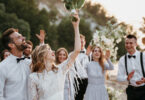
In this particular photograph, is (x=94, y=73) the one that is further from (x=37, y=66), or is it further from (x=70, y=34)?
(x=70, y=34)

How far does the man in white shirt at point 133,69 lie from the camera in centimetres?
602

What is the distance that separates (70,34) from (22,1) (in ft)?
46.7

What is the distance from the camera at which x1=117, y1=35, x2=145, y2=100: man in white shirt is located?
6023 millimetres

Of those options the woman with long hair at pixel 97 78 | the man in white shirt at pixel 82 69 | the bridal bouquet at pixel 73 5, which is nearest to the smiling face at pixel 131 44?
the woman with long hair at pixel 97 78

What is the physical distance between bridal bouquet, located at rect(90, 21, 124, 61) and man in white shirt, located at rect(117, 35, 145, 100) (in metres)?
0.58

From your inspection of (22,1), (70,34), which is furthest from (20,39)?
(70,34)

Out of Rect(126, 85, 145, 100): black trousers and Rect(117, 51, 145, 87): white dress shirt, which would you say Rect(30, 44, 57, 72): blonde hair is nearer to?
Rect(117, 51, 145, 87): white dress shirt

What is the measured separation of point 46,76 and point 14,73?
479 millimetres

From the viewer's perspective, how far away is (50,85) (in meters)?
3.98

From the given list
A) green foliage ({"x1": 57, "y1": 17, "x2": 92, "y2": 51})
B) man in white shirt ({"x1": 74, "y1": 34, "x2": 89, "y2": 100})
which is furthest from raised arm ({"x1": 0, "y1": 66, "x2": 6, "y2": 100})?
green foliage ({"x1": 57, "y1": 17, "x2": 92, "y2": 51})

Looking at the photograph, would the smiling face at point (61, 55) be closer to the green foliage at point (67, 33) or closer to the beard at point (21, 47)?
the beard at point (21, 47)

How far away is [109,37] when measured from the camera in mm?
6961

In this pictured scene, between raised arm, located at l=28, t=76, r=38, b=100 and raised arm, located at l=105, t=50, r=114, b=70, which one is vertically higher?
raised arm, located at l=105, t=50, r=114, b=70

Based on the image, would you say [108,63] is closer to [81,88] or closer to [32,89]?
[81,88]
